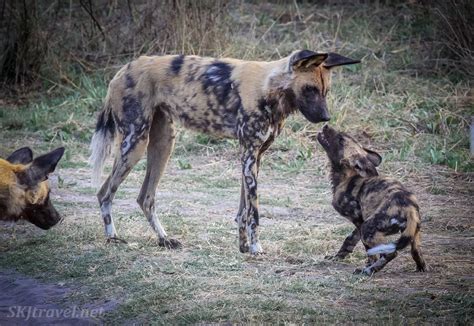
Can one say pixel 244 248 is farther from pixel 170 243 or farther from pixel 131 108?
pixel 131 108

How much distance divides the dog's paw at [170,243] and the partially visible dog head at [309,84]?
113cm

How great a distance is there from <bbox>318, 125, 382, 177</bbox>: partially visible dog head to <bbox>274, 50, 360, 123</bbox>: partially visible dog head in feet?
0.69

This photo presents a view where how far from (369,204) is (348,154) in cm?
53

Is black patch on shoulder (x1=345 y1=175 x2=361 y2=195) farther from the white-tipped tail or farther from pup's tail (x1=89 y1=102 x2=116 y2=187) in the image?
pup's tail (x1=89 y1=102 x2=116 y2=187)

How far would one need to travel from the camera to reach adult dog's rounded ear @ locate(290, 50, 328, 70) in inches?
223

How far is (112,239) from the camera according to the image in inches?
234

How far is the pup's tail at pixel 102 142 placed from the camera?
6195mm

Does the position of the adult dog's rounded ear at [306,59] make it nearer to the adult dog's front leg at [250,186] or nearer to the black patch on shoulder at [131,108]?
the adult dog's front leg at [250,186]

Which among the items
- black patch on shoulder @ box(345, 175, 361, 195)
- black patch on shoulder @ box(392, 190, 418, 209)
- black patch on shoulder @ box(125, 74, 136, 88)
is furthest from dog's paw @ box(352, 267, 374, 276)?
black patch on shoulder @ box(125, 74, 136, 88)

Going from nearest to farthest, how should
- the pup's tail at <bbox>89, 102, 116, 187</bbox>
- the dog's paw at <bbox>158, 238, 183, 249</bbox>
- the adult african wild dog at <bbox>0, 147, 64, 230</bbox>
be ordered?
the adult african wild dog at <bbox>0, 147, 64, 230</bbox>, the dog's paw at <bbox>158, 238, 183, 249</bbox>, the pup's tail at <bbox>89, 102, 116, 187</bbox>

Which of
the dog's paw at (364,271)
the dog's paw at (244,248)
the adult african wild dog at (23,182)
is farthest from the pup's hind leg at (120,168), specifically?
the dog's paw at (364,271)

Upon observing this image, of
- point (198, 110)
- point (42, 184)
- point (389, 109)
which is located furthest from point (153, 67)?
point (389, 109)

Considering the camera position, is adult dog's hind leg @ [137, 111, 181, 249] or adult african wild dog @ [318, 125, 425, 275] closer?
adult african wild dog @ [318, 125, 425, 275]

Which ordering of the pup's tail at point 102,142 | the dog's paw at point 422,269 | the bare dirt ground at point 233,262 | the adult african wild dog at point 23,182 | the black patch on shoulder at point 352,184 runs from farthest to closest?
1. the pup's tail at point 102,142
2. the black patch on shoulder at point 352,184
3. the adult african wild dog at point 23,182
4. the dog's paw at point 422,269
5. the bare dirt ground at point 233,262
